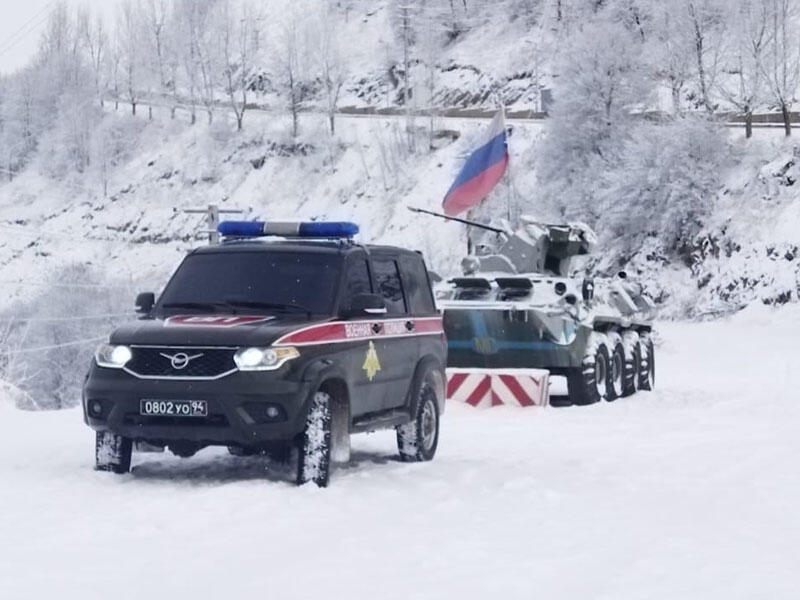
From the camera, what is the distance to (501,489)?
9.80 metres

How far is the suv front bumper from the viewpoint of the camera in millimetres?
9273

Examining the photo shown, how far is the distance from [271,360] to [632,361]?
13.4 metres

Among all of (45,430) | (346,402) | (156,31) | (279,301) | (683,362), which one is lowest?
(683,362)

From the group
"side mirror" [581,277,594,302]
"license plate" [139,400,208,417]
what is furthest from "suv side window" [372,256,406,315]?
"side mirror" [581,277,594,302]

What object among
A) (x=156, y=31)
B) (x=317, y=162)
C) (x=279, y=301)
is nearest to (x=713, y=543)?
(x=279, y=301)

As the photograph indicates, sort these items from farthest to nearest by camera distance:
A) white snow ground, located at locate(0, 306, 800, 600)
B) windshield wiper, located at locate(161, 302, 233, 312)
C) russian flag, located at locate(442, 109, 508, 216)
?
russian flag, located at locate(442, 109, 508, 216), windshield wiper, located at locate(161, 302, 233, 312), white snow ground, located at locate(0, 306, 800, 600)

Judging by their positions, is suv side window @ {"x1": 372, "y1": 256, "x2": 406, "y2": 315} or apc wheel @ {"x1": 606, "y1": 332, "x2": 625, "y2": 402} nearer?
suv side window @ {"x1": 372, "y1": 256, "x2": 406, "y2": 315}

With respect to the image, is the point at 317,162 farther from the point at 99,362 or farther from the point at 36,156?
the point at 99,362

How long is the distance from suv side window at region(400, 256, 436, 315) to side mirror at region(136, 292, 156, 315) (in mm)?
2150

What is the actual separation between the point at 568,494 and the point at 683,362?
23233 mm

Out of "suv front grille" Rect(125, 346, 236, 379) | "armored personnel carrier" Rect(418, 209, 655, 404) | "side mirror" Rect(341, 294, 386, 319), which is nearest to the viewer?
"suv front grille" Rect(125, 346, 236, 379)

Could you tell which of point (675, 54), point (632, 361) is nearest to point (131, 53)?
point (675, 54)

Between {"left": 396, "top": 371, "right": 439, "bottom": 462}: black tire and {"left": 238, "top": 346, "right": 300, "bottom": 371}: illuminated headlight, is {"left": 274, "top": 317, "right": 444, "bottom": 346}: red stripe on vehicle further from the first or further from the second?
{"left": 396, "top": 371, "right": 439, "bottom": 462}: black tire

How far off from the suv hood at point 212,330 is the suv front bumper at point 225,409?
0.84ft
